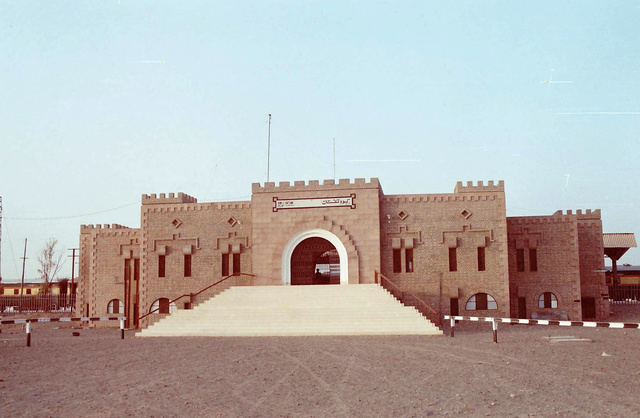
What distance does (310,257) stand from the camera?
37188mm

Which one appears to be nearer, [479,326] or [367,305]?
[367,305]

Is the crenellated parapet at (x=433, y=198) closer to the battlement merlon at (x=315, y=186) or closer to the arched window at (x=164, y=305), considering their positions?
the battlement merlon at (x=315, y=186)

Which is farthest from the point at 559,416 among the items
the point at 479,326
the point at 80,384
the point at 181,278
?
the point at 181,278

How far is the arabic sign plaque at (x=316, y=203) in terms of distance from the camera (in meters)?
30.3

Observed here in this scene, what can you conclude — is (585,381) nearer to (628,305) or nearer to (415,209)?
(415,209)

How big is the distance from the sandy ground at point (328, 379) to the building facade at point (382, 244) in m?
10.2

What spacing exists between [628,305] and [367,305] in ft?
84.9

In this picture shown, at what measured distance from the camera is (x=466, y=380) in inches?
472

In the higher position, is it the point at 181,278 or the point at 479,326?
the point at 181,278

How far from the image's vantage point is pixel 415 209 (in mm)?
30812

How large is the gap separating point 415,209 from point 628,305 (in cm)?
2113

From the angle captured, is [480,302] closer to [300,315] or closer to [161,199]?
[300,315]

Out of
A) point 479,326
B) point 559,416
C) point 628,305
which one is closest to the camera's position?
point 559,416

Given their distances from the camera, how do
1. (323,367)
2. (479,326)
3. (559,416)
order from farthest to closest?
(479,326) → (323,367) → (559,416)
